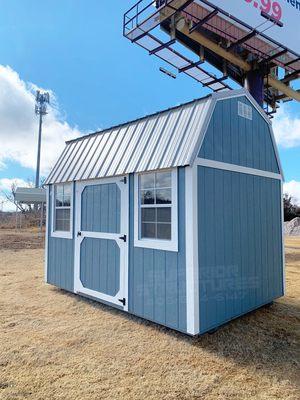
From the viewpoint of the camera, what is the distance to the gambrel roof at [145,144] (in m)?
3.46

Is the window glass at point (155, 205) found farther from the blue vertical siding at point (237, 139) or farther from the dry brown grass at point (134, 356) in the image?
the dry brown grass at point (134, 356)

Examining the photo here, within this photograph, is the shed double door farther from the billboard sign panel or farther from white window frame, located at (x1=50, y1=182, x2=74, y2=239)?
the billboard sign panel

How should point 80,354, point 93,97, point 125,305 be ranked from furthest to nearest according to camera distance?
point 93,97
point 125,305
point 80,354

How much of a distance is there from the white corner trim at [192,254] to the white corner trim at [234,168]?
0.66ft

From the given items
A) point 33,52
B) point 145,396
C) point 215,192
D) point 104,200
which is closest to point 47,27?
point 33,52

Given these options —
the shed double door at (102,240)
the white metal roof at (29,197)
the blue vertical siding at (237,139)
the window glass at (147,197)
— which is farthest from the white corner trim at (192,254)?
the white metal roof at (29,197)

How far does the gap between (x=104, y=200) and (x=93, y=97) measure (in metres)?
7.82

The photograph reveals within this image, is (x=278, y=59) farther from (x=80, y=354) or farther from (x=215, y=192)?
(x=80, y=354)

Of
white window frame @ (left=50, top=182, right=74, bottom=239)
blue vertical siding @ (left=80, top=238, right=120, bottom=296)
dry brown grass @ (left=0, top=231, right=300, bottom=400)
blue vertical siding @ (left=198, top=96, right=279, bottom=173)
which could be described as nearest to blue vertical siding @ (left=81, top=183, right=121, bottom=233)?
blue vertical siding @ (left=80, top=238, right=120, bottom=296)

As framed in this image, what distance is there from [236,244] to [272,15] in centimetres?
697

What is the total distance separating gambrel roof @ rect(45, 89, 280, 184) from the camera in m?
3.46

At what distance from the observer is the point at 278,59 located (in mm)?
8125

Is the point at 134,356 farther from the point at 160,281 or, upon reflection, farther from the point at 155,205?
the point at 155,205

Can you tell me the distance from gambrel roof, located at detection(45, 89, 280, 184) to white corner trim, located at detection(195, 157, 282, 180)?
0.19m
